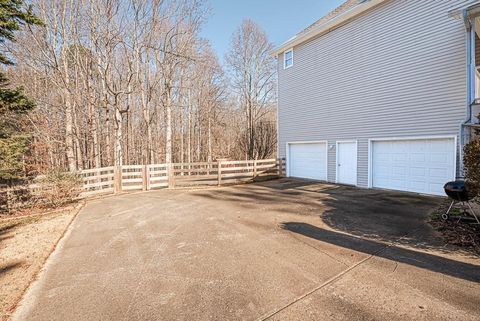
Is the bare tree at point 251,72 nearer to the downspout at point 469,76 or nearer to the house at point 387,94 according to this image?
the house at point 387,94

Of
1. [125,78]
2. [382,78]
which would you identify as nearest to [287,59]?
[382,78]

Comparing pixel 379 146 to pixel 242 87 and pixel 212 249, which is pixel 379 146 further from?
pixel 242 87

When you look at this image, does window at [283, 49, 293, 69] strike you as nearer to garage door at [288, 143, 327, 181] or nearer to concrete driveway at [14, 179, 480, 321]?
garage door at [288, 143, 327, 181]

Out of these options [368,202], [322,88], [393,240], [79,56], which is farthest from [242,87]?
[393,240]

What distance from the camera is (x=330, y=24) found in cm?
1098

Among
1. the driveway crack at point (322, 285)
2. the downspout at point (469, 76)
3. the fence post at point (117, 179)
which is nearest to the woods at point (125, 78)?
the fence post at point (117, 179)

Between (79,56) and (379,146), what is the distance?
14119 millimetres

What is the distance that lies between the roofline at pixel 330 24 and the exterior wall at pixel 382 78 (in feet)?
0.75

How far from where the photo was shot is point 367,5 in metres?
9.61

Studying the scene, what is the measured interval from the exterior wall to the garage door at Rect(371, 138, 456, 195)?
358 mm

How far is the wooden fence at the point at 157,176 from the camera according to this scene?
941 cm

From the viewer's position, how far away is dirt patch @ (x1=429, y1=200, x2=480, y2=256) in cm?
399

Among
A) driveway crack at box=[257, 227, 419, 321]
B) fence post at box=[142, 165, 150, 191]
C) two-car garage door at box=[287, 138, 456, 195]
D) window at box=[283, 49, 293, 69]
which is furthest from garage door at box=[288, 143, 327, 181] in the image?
driveway crack at box=[257, 227, 419, 321]

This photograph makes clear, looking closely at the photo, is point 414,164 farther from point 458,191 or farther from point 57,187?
point 57,187
